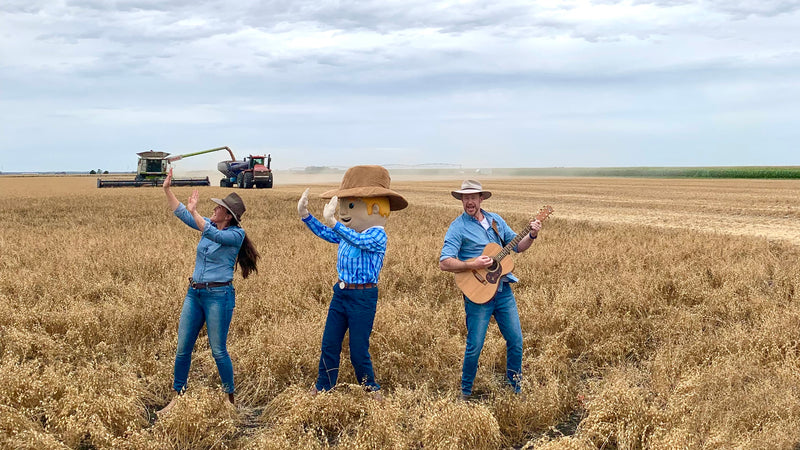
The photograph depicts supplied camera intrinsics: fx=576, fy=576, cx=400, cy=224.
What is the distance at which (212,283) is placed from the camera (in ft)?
15.0

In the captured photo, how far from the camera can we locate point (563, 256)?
33.5ft

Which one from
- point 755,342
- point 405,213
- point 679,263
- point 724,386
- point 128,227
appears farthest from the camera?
point 405,213

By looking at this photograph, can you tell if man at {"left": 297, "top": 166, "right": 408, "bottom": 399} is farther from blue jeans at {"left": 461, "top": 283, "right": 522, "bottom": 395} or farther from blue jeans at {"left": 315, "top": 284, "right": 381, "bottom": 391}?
blue jeans at {"left": 461, "top": 283, "right": 522, "bottom": 395}

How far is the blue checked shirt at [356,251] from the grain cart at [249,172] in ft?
123


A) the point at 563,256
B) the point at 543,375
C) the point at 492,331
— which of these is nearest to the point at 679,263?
the point at 563,256

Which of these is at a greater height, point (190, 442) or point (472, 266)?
point (472, 266)

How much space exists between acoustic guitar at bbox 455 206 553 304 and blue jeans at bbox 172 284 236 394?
6.30 feet

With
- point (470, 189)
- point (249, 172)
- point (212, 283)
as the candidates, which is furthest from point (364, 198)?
point (249, 172)

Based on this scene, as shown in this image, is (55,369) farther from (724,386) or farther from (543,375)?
(724,386)

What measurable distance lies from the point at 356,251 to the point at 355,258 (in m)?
0.07

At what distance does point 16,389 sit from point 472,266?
12.3 feet

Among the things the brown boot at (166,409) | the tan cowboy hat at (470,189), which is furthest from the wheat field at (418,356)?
the tan cowboy hat at (470,189)

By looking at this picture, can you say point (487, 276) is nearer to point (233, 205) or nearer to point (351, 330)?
point (351, 330)

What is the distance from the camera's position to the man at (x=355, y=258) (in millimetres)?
4543
